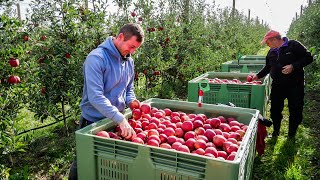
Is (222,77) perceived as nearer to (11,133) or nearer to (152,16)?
(152,16)

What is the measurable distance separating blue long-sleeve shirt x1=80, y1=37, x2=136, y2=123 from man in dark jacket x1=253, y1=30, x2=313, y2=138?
2708 millimetres

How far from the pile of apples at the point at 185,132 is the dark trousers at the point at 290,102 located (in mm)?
2135

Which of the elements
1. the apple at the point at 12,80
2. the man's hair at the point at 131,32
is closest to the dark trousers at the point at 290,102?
the man's hair at the point at 131,32

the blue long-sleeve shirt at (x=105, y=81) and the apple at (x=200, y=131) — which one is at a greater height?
the blue long-sleeve shirt at (x=105, y=81)

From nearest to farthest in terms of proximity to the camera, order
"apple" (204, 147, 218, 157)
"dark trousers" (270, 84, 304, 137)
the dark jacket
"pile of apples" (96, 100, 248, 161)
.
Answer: "apple" (204, 147, 218, 157) → "pile of apples" (96, 100, 248, 161) → the dark jacket → "dark trousers" (270, 84, 304, 137)

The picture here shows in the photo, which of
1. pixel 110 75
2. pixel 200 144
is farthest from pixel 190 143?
pixel 110 75

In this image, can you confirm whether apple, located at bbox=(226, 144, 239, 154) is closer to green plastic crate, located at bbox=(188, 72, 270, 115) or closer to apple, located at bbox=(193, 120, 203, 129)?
apple, located at bbox=(193, 120, 203, 129)

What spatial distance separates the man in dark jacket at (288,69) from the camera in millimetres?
4461

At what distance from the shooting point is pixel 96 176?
2.17m

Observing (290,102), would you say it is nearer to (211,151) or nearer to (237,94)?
(237,94)

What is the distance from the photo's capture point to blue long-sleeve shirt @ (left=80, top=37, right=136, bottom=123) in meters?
2.32

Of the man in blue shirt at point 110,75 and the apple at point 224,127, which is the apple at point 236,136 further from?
the man in blue shirt at point 110,75

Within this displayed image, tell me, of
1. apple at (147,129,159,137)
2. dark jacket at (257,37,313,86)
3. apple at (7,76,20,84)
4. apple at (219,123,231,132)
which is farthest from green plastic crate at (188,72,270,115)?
apple at (7,76,20,84)

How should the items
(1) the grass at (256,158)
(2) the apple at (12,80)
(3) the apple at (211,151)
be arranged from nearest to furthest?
(3) the apple at (211,151) → (2) the apple at (12,80) → (1) the grass at (256,158)
